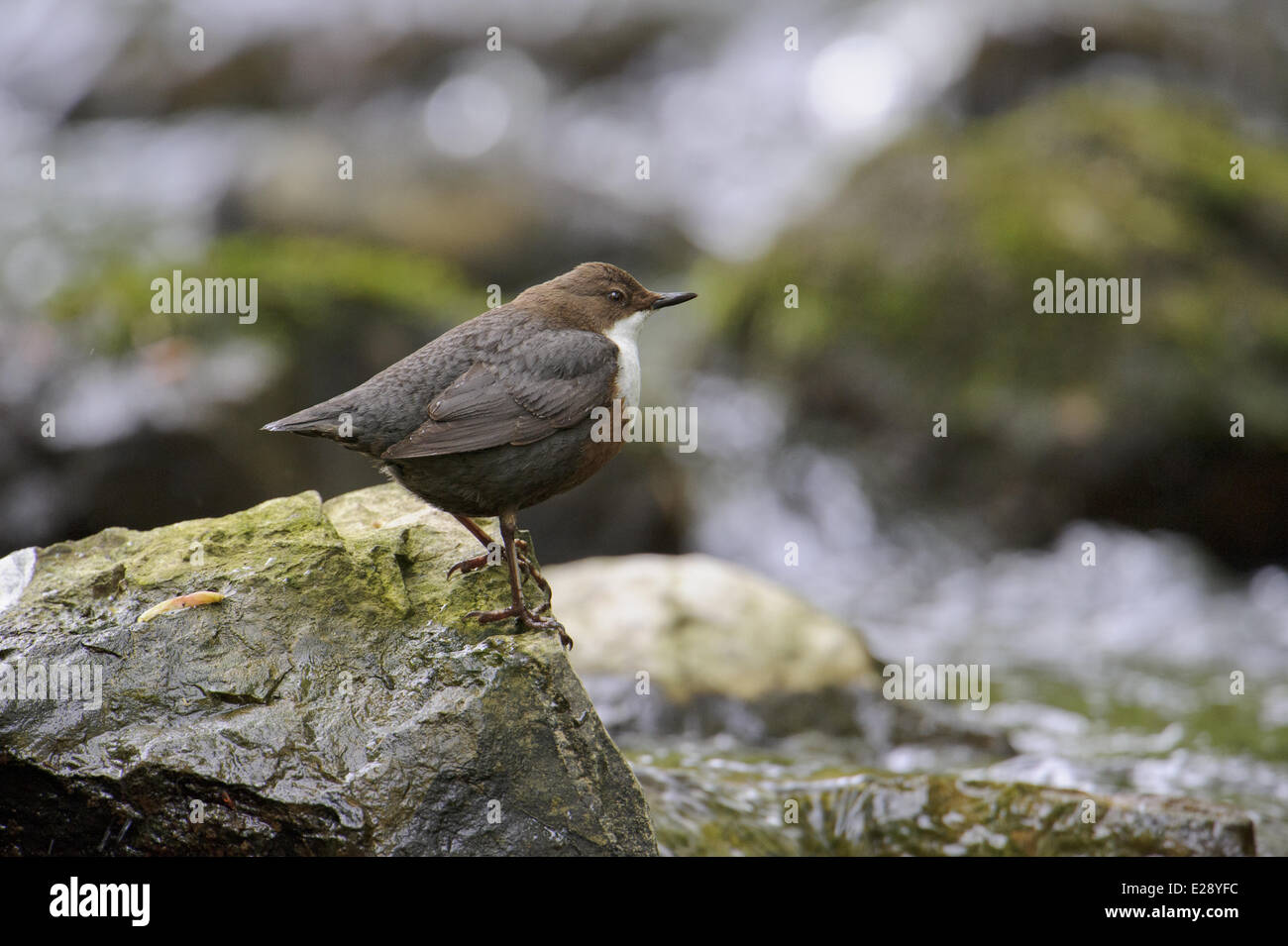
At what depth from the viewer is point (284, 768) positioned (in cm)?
313

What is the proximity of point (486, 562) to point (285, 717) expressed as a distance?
0.88 meters

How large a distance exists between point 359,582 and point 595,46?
43.7 ft

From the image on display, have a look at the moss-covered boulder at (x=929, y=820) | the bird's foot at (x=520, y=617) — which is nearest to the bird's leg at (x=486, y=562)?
the bird's foot at (x=520, y=617)

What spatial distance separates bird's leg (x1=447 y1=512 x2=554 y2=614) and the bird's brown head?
85cm

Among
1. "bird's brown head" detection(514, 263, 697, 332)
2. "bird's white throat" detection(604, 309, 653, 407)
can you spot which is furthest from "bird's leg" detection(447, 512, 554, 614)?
"bird's brown head" detection(514, 263, 697, 332)

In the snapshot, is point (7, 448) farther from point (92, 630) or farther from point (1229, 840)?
point (1229, 840)

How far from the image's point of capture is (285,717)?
3.23 m

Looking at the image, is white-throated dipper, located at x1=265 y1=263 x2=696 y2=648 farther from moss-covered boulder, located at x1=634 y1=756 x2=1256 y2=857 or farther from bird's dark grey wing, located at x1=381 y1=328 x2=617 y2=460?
moss-covered boulder, located at x1=634 y1=756 x2=1256 y2=857

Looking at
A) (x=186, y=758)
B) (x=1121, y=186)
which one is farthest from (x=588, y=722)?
(x=1121, y=186)

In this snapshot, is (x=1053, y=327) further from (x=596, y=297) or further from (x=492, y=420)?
(x=492, y=420)

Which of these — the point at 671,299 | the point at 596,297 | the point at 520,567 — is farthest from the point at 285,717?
the point at 671,299

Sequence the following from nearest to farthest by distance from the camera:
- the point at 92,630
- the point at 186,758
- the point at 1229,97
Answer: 1. the point at 186,758
2. the point at 92,630
3. the point at 1229,97

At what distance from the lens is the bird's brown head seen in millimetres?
4281

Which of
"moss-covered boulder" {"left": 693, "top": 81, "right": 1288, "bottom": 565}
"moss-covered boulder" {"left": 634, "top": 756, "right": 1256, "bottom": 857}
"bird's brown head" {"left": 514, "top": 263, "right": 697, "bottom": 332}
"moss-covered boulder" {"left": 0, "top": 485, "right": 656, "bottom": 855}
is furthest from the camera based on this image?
"moss-covered boulder" {"left": 693, "top": 81, "right": 1288, "bottom": 565}
